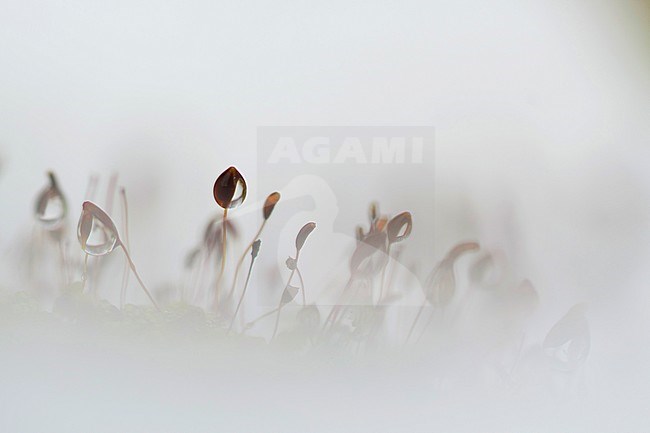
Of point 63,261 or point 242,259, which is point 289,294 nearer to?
point 242,259

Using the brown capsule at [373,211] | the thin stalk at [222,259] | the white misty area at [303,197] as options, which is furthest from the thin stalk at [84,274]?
the brown capsule at [373,211]

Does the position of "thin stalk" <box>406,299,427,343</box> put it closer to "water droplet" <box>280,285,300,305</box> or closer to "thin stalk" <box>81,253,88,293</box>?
"water droplet" <box>280,285,300,305</box>

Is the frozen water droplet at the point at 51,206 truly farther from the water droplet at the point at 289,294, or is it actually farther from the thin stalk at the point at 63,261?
the water droplet at the point at 289,294

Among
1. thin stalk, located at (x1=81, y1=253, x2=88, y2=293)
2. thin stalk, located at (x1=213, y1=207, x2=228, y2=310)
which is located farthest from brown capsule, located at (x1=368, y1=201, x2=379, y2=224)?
thin stalk, located at (x1=81, y1=253, x2=88, y2=293)

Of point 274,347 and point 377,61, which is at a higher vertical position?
point 377,61

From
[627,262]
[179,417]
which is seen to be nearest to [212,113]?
[179,417]

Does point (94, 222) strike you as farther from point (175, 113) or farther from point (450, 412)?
point (450, 412)

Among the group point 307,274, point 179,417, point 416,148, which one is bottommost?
point 179,417
